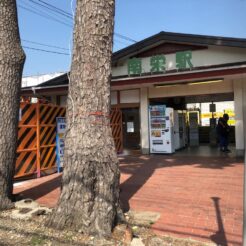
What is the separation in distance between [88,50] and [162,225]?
296 cm

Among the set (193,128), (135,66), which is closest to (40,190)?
(135,66)

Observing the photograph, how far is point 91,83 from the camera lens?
4.73 metres

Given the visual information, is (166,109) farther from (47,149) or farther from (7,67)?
(7,67)

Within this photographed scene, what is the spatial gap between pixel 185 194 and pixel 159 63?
7746 mm

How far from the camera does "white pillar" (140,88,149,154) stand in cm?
1408

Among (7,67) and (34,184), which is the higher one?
(7,67)

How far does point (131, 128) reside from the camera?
14.9 meters

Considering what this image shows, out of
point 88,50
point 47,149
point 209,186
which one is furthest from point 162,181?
point 88,50

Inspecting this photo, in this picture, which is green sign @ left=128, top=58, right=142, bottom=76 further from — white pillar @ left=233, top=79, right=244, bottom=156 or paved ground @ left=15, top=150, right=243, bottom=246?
paved ground @ left=15, top=150, right=243, bottom=246

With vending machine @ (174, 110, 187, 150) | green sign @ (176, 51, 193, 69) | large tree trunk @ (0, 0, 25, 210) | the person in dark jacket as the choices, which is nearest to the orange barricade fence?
large tree trunk @ (0, 0, 25, 210)

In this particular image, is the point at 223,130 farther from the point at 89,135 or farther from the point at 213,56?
the point at 89,135

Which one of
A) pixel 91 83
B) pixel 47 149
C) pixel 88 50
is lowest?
pixel 47 149

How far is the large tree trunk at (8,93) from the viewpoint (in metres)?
5.82

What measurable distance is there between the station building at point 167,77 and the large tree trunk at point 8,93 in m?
6.75
